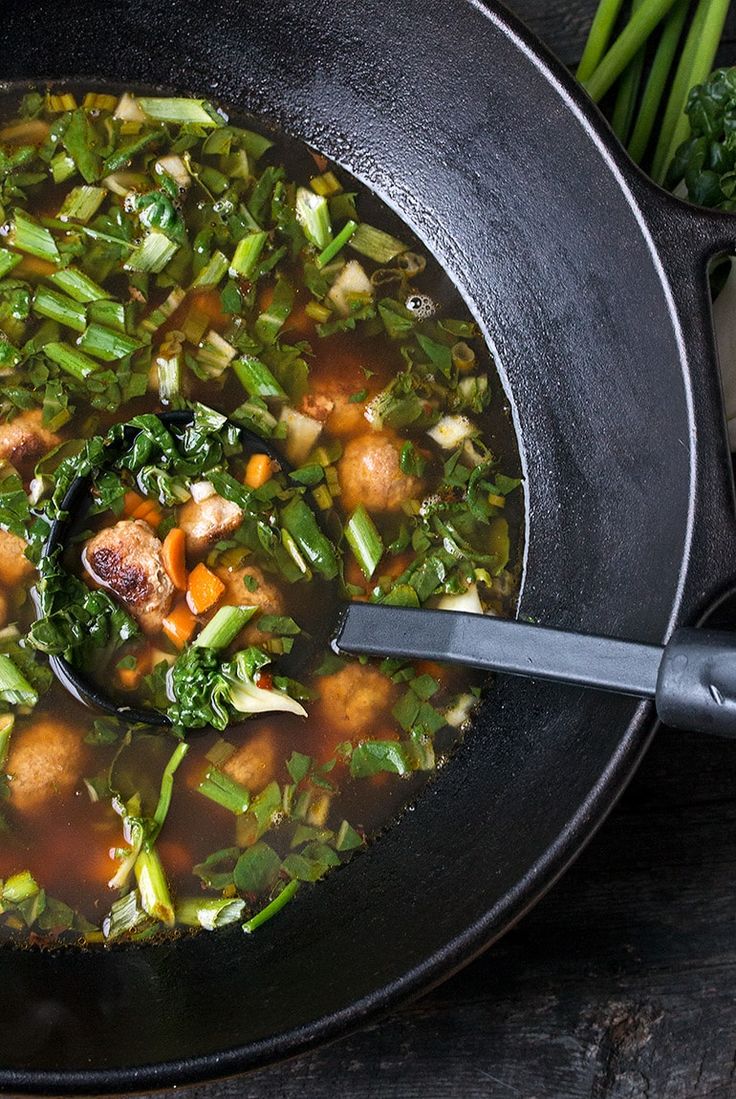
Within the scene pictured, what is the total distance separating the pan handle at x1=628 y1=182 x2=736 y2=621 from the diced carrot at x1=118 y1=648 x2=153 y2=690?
1.14 metres

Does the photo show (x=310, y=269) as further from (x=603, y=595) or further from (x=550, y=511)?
(x=603, y=595)

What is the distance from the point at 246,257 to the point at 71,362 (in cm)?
49

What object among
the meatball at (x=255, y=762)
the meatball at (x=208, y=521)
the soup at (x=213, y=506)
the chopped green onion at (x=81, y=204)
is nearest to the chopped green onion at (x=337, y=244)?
the soup at (x=213, y=506)

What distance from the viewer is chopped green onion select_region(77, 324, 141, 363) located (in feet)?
8.42

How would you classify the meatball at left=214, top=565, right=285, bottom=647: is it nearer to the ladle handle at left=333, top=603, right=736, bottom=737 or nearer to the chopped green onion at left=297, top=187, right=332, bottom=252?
the ladle handle at left=333, top=603, right=736, bottom=737

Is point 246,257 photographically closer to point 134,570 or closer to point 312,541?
point 312,541

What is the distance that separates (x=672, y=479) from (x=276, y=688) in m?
0.95

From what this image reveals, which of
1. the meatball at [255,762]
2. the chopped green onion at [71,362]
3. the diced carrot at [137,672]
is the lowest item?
the meatball at [255,762]

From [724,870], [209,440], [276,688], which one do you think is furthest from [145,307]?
[724,870]

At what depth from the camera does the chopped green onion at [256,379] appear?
2580 millimetres

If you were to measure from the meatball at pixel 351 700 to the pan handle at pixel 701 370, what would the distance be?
0.74 m

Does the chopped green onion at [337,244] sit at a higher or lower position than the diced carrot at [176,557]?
higher

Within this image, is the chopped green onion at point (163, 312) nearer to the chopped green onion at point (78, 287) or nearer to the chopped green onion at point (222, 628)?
the chopped green onion at point (78, 287)

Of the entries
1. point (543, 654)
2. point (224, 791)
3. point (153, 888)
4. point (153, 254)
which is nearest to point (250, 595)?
point (224, 791)
